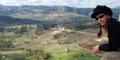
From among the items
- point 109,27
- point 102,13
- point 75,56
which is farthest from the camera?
point 75,56

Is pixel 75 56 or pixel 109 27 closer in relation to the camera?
pixel 109 27

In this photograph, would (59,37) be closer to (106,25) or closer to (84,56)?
(84,56)

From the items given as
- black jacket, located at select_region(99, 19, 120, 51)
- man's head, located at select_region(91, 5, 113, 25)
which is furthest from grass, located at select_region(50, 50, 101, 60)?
black jacket, located at select_region(99, 19, 120, 51)

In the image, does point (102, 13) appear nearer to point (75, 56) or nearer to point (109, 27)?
point (109, 27)

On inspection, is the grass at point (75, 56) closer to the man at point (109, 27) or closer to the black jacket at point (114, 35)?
the man at point (109, 27)

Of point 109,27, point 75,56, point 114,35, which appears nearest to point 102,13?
point 109,27

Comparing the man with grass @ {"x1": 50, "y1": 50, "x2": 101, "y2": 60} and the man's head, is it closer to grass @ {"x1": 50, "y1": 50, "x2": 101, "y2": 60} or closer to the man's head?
the man's head

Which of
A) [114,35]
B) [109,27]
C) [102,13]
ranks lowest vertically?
[114,35]

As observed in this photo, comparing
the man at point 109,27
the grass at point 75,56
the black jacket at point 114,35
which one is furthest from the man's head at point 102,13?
the grass at point 75,56

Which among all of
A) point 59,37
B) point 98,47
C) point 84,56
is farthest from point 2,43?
point 98,47
